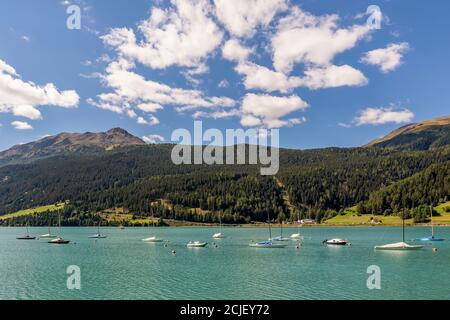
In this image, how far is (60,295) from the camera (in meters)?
69.3

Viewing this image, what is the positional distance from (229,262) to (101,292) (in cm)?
4611

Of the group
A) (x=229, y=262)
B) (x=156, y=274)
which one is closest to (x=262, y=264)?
(x=229, y=262)

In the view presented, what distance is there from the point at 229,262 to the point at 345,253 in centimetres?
3949

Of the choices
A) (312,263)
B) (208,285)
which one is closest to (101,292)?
(208,285)

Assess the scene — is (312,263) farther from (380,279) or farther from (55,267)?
(55,267)

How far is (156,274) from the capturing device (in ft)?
297

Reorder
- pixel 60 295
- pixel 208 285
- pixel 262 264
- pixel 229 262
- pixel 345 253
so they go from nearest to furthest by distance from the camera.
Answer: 1. pixel 60 295
2. pixel 208 285
3. pixel 262 264
4. pixel 229 262
5. pixel 345 253
